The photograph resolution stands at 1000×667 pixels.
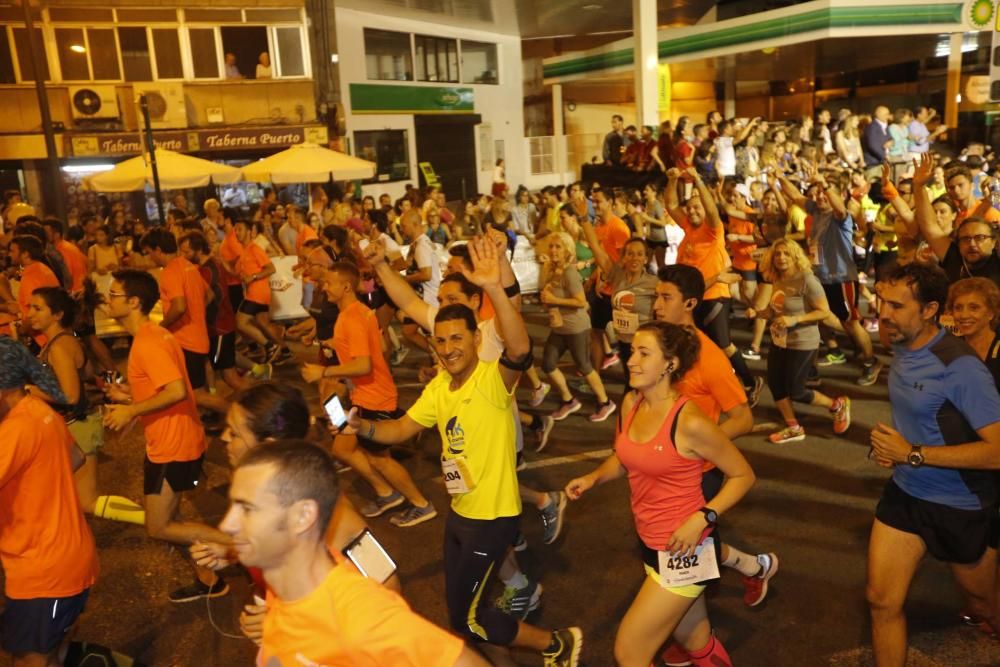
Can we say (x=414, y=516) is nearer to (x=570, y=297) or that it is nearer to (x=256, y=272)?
(x=570, y=297)

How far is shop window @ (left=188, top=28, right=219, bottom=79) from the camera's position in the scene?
75.2ft

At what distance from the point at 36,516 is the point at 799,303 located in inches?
228

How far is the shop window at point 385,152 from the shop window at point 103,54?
6.79 meters

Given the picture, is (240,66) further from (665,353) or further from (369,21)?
(665,353)

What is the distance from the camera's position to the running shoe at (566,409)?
8289 mm

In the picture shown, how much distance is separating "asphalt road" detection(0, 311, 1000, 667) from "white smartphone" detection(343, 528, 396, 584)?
2.13 m

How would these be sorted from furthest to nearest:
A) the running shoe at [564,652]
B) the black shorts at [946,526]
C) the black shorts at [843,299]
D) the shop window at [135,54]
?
the shop window at [135,54] → the black shorts at [843,299] → the running shoe at [564,652] → the black shorts at [946,526]

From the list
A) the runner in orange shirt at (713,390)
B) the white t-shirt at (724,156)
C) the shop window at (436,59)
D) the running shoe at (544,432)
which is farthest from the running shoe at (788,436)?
the shop window at (436,59)

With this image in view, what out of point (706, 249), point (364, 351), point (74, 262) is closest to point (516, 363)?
point (364, 351)

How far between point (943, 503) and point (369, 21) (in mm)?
25005

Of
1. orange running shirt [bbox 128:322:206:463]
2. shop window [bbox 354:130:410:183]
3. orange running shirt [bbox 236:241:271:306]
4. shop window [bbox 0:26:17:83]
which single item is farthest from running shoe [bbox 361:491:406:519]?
shop window [bbox 0:26:17:83]

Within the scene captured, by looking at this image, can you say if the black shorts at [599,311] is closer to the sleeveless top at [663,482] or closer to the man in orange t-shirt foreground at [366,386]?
the man in orange t-shirt foreground at [366,386]

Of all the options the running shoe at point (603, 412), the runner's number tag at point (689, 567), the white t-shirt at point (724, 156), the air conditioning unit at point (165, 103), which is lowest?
the running shoe at point (603, 412)

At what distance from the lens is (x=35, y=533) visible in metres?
3.52
